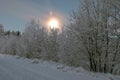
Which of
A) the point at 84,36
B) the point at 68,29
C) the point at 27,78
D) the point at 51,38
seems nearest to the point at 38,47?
the point at 51,38

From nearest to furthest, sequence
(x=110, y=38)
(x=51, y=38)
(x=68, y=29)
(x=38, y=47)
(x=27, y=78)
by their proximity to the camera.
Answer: (x=27, y=78), (x=110, y=38), (x=68, y=29), (x=38, y=47), (x=51, y=38)

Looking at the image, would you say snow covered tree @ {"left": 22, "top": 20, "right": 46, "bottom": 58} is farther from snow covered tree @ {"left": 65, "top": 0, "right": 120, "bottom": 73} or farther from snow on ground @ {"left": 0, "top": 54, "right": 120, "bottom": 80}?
snow on ground @ {"left": 0, "top": 54, "right": 120, "bottom": 80}

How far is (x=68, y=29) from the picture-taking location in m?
20.3

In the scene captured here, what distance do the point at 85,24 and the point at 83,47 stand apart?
2.33 m

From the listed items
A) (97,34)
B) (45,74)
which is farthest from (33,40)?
(45,74)

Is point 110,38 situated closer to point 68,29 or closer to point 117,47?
point 117,47

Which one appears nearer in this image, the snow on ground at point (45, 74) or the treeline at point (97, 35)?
the snow on ground at point (45, 74)

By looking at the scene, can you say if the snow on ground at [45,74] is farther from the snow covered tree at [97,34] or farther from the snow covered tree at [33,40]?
the snow covered tree at [33,40]

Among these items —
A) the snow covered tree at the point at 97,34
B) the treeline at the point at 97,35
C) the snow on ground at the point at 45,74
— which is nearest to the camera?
the snow on ground at the point at 45,74

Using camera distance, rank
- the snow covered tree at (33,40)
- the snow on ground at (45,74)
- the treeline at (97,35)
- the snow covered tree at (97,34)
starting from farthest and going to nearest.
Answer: the snow covered tree at (33,40)
the snow covered tree at (97,34)
the treeline at (97,35)
the snow on ground at (45,74)

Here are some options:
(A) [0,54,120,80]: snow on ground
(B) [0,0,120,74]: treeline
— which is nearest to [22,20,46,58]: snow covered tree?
(B) [0,0,120,74]: treeline

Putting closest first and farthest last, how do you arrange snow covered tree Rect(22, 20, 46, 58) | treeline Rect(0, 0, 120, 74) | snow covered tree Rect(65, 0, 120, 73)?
treeline Rect(0, 0, 120, 74) → snow covered tree Rect(65, 0, 120, 73) → snow covered tree Rect(22, 20, 46, 58)

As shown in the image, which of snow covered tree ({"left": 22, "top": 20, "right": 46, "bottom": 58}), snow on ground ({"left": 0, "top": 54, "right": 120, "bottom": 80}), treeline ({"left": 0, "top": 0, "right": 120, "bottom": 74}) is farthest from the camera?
snow covered tree ({"left": 22, "top": 20, "right": 46, "bottom": 58})

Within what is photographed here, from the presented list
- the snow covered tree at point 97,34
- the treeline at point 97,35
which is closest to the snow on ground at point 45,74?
the treeline at point 97,35
